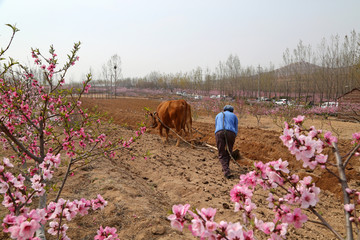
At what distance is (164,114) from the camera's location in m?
9.75

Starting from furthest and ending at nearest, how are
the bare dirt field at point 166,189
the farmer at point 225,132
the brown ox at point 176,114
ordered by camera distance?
the brown ox at point 176,114 < the farmer at point 225,132 < the bare dirt field at point 166,189

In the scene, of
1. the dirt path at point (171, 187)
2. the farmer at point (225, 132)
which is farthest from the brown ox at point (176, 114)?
the farmer at point (225, 132)

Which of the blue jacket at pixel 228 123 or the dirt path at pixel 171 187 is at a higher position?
the blue jacket at pixel 228 123

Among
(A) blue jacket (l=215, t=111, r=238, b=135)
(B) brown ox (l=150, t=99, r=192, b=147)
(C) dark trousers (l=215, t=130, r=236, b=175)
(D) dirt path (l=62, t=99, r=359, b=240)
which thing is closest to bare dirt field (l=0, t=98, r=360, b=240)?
(D) dirt path (l=62, t=99, r=359, b=240)

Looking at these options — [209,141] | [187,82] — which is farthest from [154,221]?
[187,82]

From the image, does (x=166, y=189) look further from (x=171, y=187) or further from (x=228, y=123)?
(x=228, y=123)

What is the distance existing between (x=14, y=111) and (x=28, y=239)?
3.05m

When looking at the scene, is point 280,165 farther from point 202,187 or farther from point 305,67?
point 305,67

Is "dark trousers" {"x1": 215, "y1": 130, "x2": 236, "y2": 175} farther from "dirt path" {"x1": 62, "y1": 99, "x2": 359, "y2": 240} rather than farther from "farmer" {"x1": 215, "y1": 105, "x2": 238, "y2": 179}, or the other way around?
"dirt path" {"x1": 62, "y1": 99, "x2": 359, "y2": 240}

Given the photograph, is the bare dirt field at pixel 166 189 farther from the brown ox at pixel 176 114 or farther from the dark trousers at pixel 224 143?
the brown ox at pixel 176 114

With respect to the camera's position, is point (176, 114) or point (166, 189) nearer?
point (166, 189)

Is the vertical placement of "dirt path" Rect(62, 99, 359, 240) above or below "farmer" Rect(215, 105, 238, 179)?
below

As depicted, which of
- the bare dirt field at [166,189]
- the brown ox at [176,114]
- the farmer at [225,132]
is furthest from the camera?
the brown ox at [176,114]

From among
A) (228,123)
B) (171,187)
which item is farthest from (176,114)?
(171,187)
